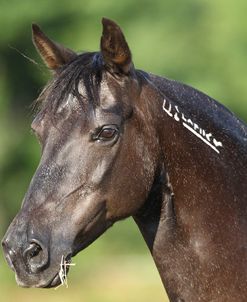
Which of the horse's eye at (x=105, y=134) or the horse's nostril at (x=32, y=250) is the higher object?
the horse's eye at (x=105, y=134)

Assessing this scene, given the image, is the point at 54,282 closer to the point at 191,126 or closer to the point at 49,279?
the point at 49,279

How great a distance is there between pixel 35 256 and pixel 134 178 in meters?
0.68

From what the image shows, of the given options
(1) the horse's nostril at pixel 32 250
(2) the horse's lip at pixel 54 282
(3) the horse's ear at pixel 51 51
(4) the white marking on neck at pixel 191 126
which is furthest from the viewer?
(3) the horse's ear at pixel 51 51

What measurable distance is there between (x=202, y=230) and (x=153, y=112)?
2.18 ft

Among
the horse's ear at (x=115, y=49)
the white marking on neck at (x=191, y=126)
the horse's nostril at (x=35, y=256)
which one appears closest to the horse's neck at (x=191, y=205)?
the white marking on neck at (x=191, y=126)

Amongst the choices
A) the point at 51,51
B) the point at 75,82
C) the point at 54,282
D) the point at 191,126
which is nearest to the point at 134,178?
the point at 191,126

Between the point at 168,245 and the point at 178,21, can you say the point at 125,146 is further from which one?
the point at 178,21

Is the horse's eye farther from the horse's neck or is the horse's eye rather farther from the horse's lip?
the horse's lip

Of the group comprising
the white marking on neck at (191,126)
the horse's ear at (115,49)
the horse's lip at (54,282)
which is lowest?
the horse's lip at (54,282)

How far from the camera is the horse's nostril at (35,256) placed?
5180 mm

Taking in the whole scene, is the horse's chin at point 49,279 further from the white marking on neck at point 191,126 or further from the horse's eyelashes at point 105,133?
the white marking on neck at point 191,126

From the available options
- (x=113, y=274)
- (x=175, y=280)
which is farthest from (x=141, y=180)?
(x=113, y=274)

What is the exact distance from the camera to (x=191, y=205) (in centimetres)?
561

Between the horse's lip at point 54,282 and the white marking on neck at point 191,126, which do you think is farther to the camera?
the white marking on neck at point 191,126
